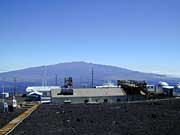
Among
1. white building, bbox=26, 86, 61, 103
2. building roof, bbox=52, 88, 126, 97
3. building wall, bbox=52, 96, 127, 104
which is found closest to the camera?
building wall, bbox=52, 96, 127, 104

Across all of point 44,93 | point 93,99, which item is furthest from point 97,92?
point 44,93

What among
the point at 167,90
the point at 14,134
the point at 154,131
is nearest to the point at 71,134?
the point at 14,134

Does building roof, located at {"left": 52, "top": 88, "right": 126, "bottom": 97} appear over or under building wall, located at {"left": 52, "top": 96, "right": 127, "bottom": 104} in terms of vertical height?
over

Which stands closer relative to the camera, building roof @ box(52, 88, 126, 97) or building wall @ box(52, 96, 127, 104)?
building wall @ box(52, 96, 127, 104)

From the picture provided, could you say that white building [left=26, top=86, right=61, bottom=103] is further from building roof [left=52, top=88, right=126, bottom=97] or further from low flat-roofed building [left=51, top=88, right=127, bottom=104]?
building roof [left=52, top=88, right=126, bottom=97]

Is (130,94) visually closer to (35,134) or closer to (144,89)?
A: (144,89)

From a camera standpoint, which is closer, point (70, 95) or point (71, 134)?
point (71, 134)

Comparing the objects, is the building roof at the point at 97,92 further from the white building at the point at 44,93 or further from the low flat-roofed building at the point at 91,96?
the white building at the point at 44,93

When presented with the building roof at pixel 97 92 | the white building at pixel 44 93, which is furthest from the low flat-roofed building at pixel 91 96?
the white building at pixel 44 93

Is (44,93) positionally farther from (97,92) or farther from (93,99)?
(93,99)

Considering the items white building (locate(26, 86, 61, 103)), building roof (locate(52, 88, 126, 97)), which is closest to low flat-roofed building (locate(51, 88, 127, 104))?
building roof (locate(52, 88, 126, 97))
